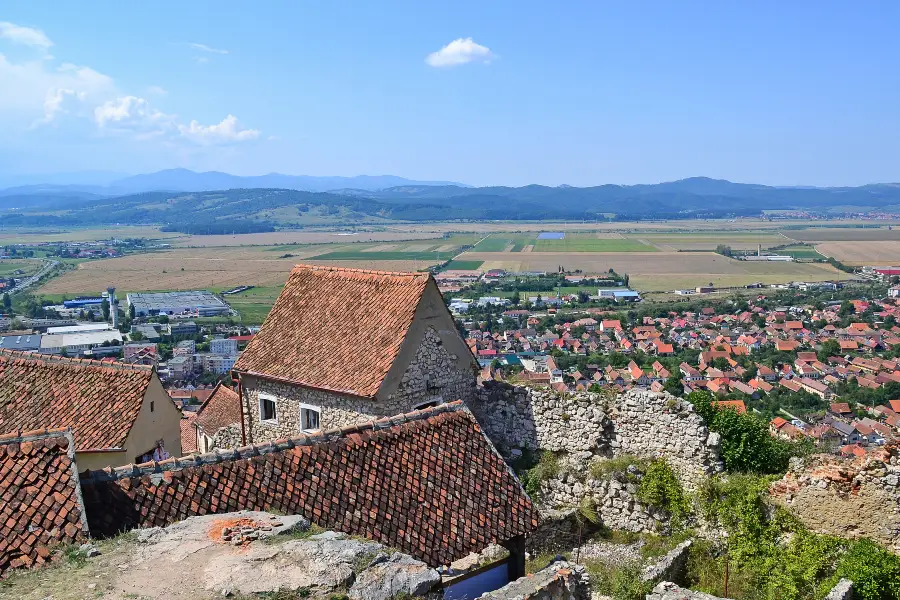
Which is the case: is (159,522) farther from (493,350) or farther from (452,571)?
(493,350)

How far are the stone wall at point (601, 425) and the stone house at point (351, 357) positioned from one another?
931 mm

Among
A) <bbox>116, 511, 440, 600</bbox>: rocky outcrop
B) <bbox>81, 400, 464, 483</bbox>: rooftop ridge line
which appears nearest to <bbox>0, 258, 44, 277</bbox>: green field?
<bbox>81, 400, 464, 483</bbox>: rooftop ridge line

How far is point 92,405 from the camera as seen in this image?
47.8 feet

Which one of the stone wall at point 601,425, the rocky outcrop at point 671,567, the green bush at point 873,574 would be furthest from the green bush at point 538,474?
the green bush at point 873,574

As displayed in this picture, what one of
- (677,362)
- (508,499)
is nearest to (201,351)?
(677,362)

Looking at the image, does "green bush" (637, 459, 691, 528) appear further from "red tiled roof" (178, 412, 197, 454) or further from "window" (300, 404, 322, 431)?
"red tiled roof" (178, 412, 197, 454)

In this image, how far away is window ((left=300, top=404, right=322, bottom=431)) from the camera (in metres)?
15.2

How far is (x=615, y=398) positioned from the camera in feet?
49.1

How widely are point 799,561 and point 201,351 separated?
8162 cm

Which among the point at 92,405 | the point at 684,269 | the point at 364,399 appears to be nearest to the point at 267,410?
the point at 364,399

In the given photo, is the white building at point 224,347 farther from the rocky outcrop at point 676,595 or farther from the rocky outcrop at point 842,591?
the rocky outcrop at point 842,591

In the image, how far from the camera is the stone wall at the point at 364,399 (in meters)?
14.5

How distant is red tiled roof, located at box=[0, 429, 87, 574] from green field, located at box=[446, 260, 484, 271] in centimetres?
16323

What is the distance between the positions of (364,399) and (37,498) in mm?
6860
